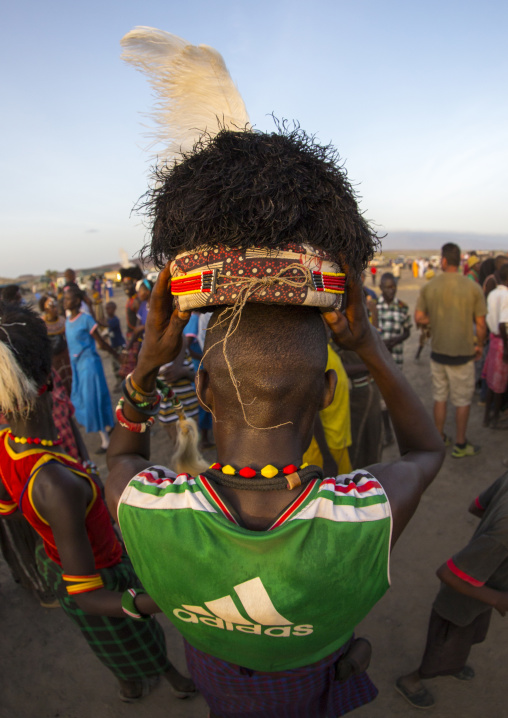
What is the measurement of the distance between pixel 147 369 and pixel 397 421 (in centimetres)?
88

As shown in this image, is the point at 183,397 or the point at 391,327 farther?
the point at 391,327

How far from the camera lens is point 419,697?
8.46 ft

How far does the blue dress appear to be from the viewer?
5930 millimetres

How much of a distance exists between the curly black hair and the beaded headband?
3cm

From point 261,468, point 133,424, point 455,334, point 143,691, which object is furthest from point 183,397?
point 261,468

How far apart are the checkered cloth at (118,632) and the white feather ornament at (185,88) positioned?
2069 mm

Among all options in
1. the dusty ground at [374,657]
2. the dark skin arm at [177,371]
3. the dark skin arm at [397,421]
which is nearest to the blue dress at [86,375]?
the dark skin arm at [177,371]

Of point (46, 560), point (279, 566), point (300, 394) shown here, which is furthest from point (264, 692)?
point (46, 560)

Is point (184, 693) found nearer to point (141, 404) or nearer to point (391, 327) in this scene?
point (141, 404)

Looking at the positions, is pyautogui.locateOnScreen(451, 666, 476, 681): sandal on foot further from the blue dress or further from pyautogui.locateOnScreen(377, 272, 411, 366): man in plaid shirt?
the blue dress

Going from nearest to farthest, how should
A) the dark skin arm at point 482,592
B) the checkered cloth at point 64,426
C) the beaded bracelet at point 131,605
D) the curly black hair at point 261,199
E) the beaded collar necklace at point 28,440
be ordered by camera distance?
the curly black hair at point 261,199 < the beaded bracelet at point 131,605 < the dark skin arm at point 482,592 < the beaded collar necklace at point 28,440 < the checkered cloth at point 64,426

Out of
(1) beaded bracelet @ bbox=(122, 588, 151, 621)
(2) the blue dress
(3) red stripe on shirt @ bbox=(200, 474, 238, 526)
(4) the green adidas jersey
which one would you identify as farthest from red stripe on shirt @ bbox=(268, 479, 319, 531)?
(2) the blue dress

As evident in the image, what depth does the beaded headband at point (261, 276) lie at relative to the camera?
108cm

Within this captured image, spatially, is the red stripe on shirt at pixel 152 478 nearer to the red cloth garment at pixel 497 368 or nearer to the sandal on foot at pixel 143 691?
the sandal on foot at pixel 143 691
